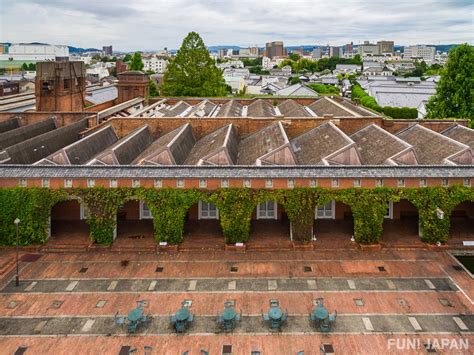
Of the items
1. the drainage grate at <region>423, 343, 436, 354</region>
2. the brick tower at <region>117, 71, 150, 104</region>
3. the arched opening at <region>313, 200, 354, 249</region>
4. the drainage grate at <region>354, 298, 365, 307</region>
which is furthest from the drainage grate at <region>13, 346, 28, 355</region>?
the brick tower at <region>117, 71, 150, 104</region>

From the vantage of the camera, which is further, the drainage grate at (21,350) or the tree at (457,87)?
the tree at (457,87)

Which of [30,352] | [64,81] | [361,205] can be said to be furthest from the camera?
[64,81]

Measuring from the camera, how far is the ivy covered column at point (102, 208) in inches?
981

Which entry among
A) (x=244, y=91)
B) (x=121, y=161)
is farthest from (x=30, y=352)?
(x=244, y=91)

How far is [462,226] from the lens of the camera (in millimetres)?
28266

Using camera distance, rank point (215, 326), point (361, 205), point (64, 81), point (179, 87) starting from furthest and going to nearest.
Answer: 1. point (179, 87)
2. point (64, 81)
3. point (361, 205)
4. point (215, 326)

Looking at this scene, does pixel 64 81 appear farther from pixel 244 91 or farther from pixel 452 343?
pixel 244 91

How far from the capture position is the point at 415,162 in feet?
90.4

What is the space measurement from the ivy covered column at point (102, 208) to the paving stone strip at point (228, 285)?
4101 millimetres

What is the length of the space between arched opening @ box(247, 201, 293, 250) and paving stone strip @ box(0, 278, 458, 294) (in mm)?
4000

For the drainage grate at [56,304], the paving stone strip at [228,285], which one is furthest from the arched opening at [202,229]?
the drainage grate at [56,304]

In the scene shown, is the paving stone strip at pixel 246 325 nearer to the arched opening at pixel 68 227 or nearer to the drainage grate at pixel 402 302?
the drainage grate at pixel 402 302

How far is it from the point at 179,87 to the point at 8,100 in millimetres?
24969

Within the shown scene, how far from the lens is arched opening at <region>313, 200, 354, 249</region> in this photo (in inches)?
1017
